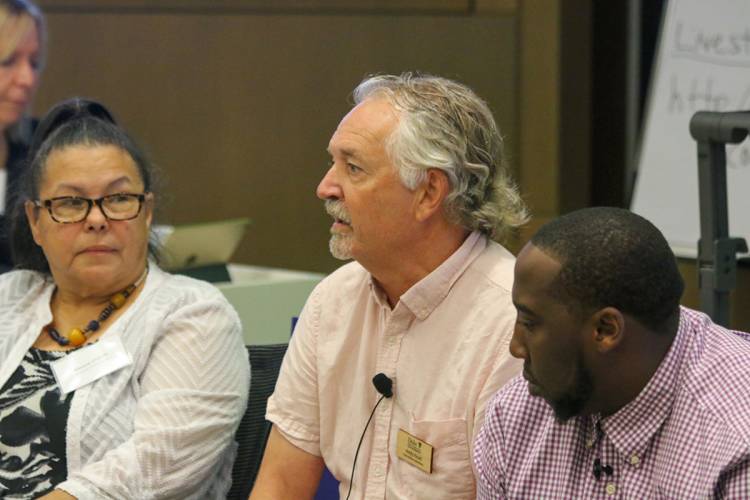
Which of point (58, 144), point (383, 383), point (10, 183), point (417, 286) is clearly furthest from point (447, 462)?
point (10, 183)

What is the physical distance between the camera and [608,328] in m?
1.51

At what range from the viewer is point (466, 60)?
515 cm

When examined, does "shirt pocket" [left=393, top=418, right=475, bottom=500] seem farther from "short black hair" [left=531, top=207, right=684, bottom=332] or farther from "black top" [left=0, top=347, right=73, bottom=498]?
"black top" [left=0, top=347, right=73, bottom=498]

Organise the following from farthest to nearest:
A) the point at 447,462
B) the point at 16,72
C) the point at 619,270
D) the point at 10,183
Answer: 1. the point at 16,72
2. the point at 10,183
3. the point at 447,462
4. the point at 619,270

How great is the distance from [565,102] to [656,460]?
146 inches

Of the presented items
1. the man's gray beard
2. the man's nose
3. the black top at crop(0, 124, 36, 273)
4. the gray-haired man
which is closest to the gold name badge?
the gray-haired man

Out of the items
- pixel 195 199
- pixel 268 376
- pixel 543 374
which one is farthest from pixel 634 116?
pixel 543 374

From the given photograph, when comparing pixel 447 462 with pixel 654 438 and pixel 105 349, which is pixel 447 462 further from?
pixel 105 349

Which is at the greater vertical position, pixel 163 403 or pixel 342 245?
pixel 342 245

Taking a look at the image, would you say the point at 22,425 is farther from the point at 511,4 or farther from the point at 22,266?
the point at 511,4

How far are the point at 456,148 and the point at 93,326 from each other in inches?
36.6

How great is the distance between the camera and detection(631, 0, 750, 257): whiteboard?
3496mm

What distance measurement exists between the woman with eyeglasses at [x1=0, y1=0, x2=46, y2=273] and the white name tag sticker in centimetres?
115

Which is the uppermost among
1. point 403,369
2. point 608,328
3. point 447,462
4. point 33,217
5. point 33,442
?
point 608,328
